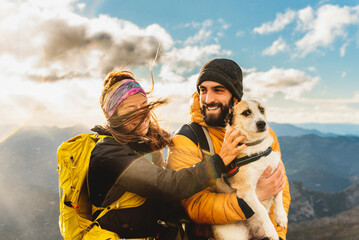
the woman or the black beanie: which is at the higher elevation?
the black beanie

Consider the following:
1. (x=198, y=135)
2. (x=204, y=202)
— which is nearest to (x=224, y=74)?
(x=198, y=135)

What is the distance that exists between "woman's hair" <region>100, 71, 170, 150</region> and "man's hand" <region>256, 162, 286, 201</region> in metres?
1.79

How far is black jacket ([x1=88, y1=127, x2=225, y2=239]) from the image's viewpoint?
11.0 ft

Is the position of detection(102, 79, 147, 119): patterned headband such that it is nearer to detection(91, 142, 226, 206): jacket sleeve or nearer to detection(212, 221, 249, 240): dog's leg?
detection(91, 142, 226, 206): jacket sleeve

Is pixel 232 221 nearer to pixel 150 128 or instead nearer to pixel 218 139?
pixel 218 139

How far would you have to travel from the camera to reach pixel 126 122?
3.89 m

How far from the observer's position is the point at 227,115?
4.72m

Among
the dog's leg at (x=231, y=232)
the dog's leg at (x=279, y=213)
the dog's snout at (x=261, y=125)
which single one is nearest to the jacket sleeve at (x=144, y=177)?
the dog's leg at (x=231, y=232)

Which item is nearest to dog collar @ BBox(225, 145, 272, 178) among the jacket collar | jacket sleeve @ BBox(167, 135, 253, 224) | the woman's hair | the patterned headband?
jacket sleeve @ BBox(167, 135, 253, 224)

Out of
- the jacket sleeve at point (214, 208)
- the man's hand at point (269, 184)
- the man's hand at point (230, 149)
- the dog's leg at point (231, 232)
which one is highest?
the man's hand at point (230, 149)

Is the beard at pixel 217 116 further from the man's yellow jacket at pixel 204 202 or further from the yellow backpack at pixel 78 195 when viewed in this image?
the yellow backpack at pixel 78 195

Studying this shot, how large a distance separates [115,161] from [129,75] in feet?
5.84

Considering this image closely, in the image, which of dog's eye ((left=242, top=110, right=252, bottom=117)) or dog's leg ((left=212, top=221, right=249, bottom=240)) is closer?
dog's leg ((left=212, top=221, right=249, bottom=240))

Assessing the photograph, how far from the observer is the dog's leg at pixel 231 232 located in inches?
159
